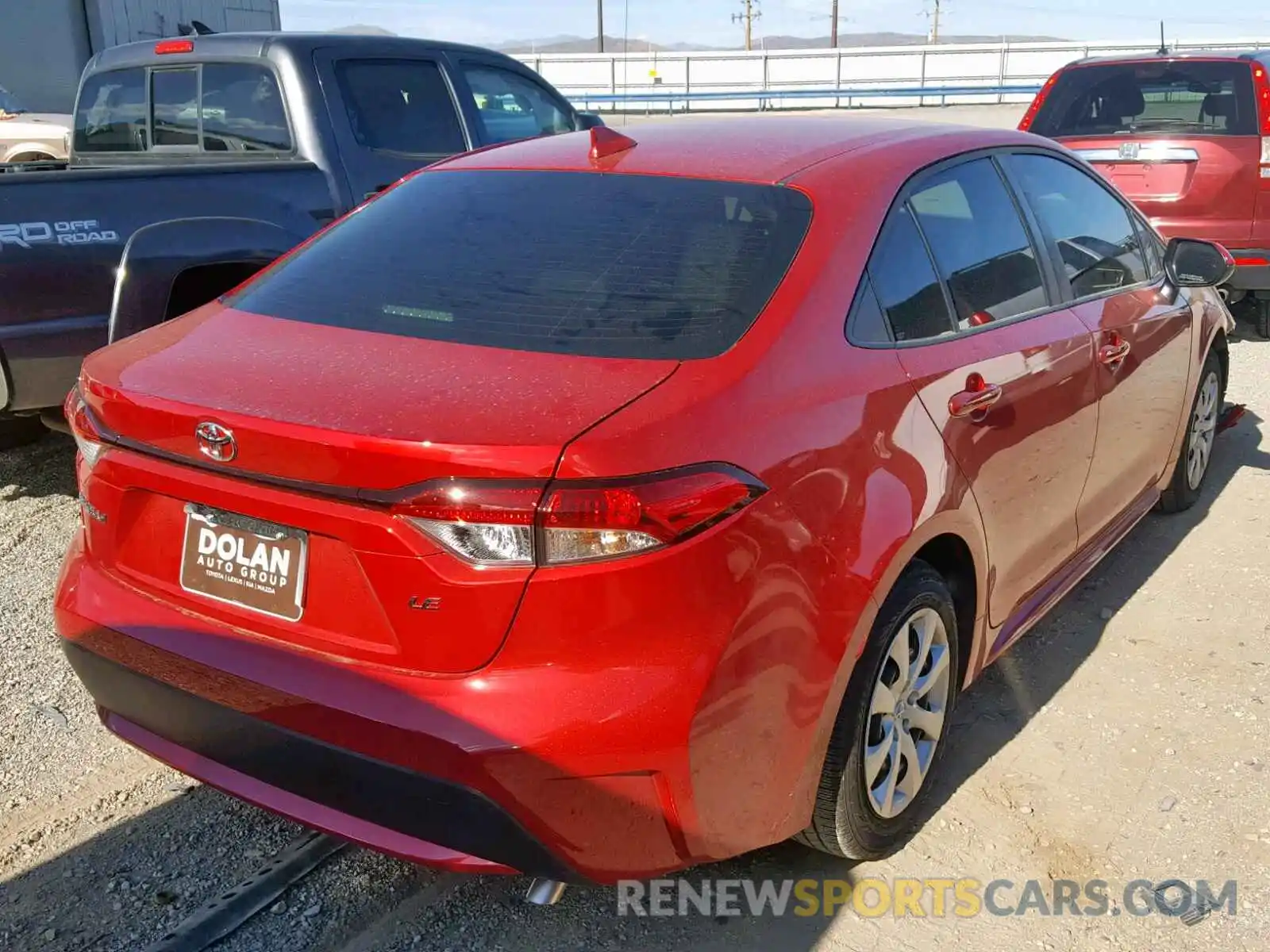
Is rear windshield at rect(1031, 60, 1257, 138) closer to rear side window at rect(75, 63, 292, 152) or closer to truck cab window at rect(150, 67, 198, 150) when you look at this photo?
rear side window at rect(75, 63, 292, 152)

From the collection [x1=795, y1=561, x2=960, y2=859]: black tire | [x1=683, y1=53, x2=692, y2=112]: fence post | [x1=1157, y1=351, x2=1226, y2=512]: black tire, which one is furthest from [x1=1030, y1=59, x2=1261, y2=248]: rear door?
[x1=683, y1=53, x2=692, y2=112]: fence post

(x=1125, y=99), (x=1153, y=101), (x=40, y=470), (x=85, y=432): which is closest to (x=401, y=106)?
(x=40, y=470)

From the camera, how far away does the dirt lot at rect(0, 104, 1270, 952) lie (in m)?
2.60

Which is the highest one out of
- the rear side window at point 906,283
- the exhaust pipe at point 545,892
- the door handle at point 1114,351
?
the rear side window at point 906,283

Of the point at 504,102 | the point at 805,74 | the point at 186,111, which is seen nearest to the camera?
the point at 186,111

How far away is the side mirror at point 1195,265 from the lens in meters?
4.30

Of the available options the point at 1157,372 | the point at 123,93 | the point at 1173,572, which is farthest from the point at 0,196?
the point at 1173,572

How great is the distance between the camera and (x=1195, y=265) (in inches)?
170

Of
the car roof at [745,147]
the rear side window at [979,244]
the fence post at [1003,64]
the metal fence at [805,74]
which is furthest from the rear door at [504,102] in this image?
the fence post at [1003,64]

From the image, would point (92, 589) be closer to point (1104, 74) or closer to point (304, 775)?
point (304, 775)

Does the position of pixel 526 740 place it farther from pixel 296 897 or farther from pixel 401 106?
pixel 401 106

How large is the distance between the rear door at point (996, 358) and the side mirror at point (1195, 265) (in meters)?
1.09

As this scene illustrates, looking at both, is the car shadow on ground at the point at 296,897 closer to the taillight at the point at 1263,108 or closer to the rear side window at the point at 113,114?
the rear side window at the point at 113,114

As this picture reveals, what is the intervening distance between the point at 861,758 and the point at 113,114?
5717 millimetres
